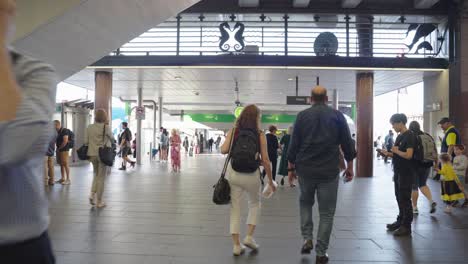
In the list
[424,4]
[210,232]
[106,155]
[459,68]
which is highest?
[424,4]

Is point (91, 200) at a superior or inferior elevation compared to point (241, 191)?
inferior

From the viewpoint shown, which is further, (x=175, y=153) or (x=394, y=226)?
(x=175, y=153)

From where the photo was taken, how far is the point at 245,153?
16.1 ft

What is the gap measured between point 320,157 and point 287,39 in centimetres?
1083

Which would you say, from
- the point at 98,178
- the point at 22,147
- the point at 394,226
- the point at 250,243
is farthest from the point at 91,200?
the point at 22,147

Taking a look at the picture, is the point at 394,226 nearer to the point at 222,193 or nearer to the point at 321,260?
A: the point at 321,260

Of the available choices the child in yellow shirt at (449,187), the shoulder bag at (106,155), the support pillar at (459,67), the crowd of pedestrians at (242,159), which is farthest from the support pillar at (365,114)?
the shoulder bag at (106,155)

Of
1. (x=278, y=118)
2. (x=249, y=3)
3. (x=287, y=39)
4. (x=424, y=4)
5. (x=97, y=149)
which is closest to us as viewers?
(x=97, y=149)

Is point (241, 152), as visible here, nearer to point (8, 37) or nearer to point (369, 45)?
point (8, 37)

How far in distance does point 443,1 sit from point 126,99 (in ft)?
65.9

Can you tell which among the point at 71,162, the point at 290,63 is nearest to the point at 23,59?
the point at 290,63

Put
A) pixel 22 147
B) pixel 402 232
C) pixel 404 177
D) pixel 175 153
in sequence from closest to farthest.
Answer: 1. pixel 22 147
2. pixel 402 232
3. pixel 404 177
4. pixel 175 153

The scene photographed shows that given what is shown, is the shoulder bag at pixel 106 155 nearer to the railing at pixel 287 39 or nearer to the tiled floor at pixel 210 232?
the tiled floor at pixel 210 232

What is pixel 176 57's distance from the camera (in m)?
14.6
